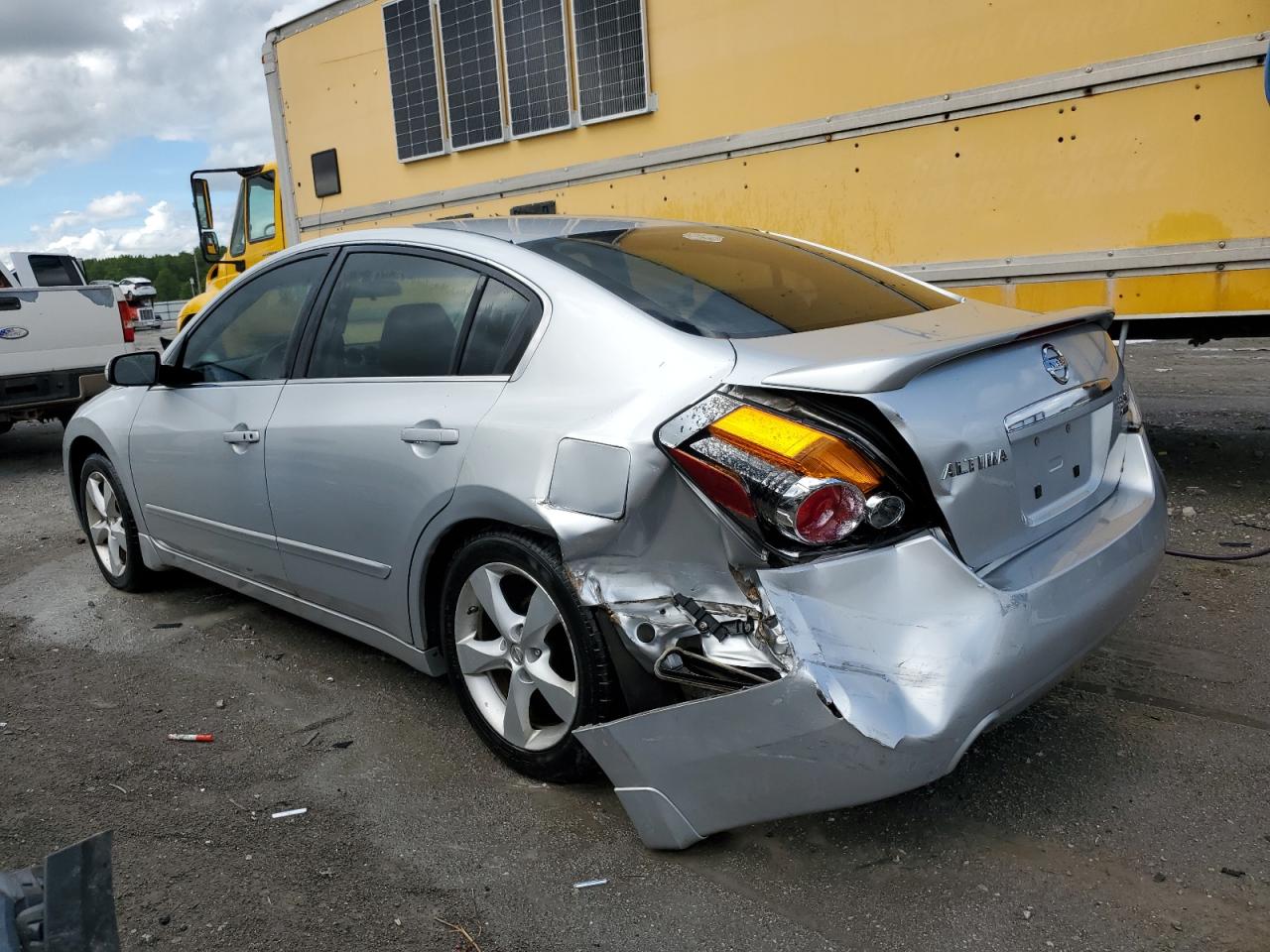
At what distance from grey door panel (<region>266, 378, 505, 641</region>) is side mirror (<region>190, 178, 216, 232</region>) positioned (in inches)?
302

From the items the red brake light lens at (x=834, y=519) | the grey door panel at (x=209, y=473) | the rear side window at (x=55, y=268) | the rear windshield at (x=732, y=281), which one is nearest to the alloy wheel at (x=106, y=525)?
the grey door panel at (x=209, y=473)

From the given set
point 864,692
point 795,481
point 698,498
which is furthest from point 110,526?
point 864,692

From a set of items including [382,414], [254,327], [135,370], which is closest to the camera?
[382,414]

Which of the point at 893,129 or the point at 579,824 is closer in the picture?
the point at 579,824

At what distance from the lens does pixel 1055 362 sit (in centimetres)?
251

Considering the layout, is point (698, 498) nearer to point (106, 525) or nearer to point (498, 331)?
point (498, 331)

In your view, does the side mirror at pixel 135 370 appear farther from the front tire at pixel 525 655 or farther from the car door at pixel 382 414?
the front tire at pixel 525 655

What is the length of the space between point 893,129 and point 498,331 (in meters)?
3.34

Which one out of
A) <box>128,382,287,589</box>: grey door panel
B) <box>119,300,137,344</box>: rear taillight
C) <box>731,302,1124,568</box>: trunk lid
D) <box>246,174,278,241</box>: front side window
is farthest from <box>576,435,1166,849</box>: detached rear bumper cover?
<box>246,174,278,241</box>: front side window

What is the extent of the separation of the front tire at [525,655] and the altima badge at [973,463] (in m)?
0.88

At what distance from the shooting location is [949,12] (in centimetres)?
502

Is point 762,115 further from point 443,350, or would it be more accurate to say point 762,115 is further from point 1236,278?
point 443,350

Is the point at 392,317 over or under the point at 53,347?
over

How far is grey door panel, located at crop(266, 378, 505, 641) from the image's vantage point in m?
2.78
